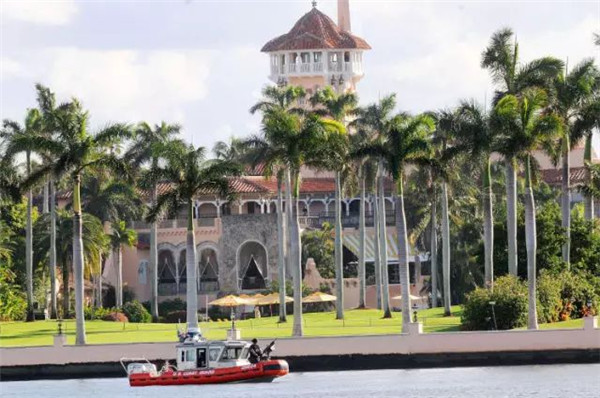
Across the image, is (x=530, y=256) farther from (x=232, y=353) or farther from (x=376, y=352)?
(x=232, y=353)

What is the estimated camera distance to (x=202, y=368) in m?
79.6

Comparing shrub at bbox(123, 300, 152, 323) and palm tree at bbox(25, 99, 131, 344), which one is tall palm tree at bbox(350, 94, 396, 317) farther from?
palm tree at bbox(25, 99, 131, 344)

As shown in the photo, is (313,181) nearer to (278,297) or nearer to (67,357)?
(278,297)

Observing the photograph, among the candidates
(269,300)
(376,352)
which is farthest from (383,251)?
(376,352)

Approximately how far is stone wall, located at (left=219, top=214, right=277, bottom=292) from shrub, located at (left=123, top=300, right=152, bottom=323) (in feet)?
40.0

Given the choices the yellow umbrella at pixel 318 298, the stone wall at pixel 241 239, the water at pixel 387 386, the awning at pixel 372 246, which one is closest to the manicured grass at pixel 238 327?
the yellow umbrella at pixel 318 298

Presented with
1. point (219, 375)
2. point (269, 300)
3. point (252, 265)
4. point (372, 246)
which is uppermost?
point (372, 246)

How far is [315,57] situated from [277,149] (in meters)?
70.7

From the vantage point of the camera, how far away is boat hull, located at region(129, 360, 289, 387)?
259 ft

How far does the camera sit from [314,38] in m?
161

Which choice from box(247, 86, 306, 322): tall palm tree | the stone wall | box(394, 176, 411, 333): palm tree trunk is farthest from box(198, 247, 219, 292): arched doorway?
box(394, 176, 411, 333): palm tree trunk

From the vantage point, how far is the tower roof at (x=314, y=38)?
160250 mm

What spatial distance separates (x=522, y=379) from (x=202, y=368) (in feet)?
40.8

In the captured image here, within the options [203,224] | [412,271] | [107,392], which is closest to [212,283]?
→ [203,224]
